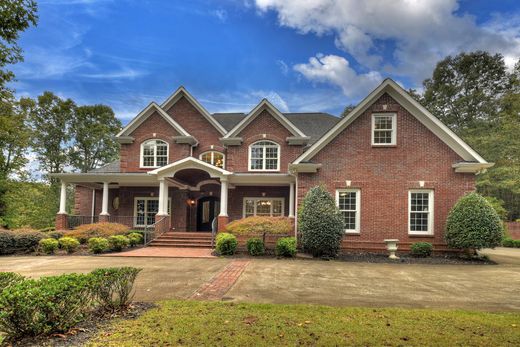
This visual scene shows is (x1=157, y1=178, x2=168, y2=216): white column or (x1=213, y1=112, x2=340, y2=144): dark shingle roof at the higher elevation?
(x1=213, y1=112, x2=340, y2=144): dark shingle roof

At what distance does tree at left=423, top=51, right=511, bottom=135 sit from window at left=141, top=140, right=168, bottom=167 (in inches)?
1187

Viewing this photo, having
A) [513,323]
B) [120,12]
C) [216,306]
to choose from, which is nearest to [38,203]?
[120,12]

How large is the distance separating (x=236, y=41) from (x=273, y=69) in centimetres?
1570

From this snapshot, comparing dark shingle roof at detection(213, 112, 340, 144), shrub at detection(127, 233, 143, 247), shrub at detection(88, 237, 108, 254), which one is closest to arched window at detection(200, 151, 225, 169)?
dark shingle roof at detection(213, 112, 340, 144)

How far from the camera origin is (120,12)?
13469mm

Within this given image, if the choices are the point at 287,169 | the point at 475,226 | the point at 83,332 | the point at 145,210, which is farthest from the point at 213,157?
the point at 83,332

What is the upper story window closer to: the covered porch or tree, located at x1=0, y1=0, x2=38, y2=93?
the covered porch

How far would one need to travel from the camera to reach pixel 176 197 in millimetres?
19562

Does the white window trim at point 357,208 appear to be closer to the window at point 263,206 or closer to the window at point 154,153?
the window at point 263,206

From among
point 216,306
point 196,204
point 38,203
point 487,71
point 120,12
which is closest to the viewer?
point 216,306

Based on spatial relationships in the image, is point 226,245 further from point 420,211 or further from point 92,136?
point 92,136

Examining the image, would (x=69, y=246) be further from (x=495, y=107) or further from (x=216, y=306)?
(x=495, y=107)

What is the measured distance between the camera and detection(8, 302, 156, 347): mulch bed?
12.8 ft

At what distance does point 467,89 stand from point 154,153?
3542cm
